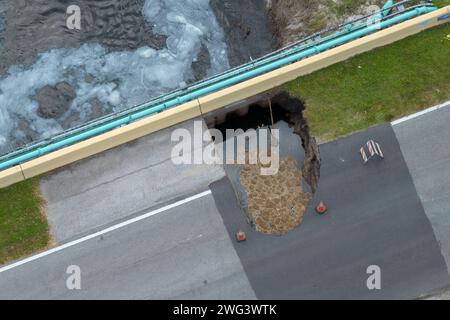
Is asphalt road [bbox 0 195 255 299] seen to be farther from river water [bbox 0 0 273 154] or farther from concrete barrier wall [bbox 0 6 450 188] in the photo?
river water [bbox 0 0 273 154]

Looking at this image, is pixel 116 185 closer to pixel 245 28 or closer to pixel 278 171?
pixel 278 171

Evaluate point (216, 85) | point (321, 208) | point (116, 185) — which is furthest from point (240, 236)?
point (216, 85)

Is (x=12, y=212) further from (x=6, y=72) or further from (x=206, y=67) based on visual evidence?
(x=206, y=67)

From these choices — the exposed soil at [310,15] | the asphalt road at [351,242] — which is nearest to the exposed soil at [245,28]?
the exposed soil at [310,15]

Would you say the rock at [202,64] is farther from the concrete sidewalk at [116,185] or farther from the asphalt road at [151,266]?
the asphalt road at [151,266]

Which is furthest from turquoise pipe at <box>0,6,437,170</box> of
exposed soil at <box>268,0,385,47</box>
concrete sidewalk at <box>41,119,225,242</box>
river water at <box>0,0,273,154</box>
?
river water at <box>0,0,273,154</box>
